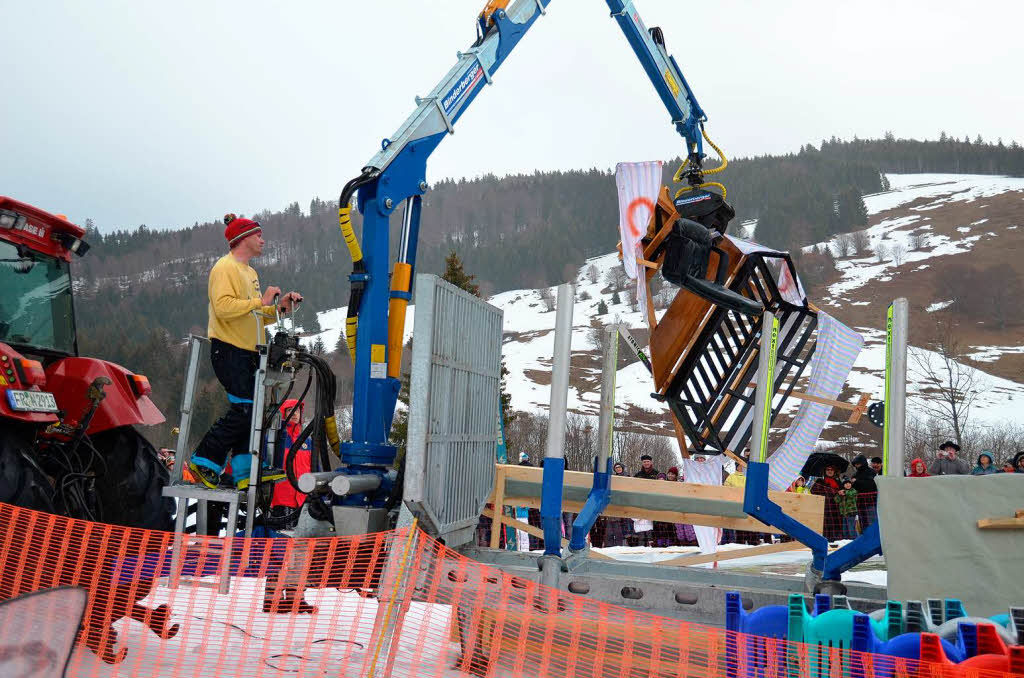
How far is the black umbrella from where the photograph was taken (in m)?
11.2

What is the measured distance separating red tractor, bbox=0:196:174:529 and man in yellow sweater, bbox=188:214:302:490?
0.29 metres

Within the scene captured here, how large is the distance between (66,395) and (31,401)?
0.66 m

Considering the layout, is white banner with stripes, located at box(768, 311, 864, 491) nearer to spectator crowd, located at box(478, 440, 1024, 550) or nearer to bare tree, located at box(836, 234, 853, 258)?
spectator crowd, located at box(478, 440, 1024, 550)

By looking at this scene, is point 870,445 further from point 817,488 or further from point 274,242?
point 274,242

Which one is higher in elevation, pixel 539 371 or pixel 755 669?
pixel 539 371

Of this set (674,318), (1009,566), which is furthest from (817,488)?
(1009,566)

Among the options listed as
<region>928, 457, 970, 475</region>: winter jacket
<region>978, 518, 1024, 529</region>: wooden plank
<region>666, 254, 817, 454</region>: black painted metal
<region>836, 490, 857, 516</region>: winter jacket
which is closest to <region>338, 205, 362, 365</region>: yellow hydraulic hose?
<region>666, 254, 817, 454</region>: black painted metal

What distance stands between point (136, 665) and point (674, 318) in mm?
4577

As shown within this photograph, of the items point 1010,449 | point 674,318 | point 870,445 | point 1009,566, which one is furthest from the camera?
point 870,445

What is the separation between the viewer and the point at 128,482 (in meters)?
4.36

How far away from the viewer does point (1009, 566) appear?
130 inches

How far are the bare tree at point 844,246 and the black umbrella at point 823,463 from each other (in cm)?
9315

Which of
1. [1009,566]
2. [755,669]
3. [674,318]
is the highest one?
[674,318]

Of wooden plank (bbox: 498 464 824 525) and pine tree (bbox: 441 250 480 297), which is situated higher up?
pine tree (bbox: 441 250 480 297)
